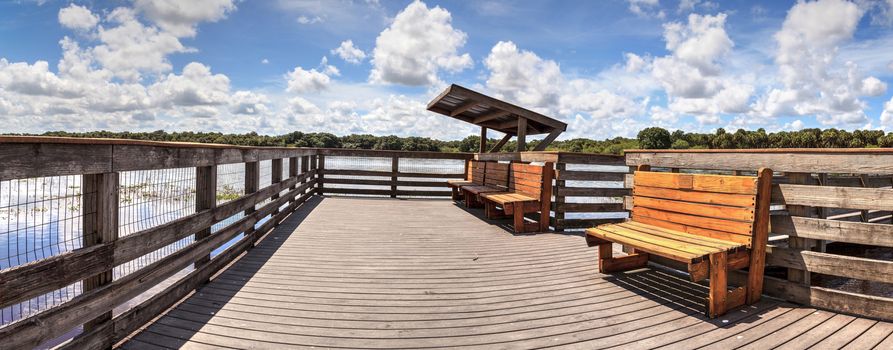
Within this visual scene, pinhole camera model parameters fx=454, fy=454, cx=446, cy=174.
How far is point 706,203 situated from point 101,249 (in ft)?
14.2

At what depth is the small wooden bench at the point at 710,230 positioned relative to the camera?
3.35 m

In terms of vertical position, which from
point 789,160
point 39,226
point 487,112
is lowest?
point 39,226

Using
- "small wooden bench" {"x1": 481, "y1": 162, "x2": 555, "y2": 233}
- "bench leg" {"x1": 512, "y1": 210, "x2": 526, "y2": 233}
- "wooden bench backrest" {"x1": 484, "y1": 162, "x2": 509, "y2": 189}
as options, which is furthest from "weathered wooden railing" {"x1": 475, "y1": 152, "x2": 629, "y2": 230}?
"wooden bench backrest" {"x1": 484, "y1": 162, "x2": 509, "y2": 189}

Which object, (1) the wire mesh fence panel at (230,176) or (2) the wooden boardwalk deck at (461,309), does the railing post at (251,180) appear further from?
(2) the wooden boardwalk deck at (461,309)

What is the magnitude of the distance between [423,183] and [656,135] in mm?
73535

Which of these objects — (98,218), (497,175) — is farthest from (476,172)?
(98,218)

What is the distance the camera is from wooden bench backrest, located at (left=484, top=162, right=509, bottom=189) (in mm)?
7820

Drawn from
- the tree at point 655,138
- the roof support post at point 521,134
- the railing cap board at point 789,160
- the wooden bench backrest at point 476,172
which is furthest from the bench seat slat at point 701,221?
the tree at point 655,138

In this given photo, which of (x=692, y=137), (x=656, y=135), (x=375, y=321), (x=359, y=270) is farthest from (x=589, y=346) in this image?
(x=692, y=137)

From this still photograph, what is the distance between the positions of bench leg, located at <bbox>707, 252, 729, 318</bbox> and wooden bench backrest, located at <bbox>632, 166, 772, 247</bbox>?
372 millimetres

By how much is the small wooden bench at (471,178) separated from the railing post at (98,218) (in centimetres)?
692

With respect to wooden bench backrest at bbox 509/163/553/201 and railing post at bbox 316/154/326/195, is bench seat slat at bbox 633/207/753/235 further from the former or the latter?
railing post at bbox 316/154/326/195

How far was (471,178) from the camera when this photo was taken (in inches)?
404

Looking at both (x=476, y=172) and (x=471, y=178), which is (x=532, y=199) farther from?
(x=471, y=178)
